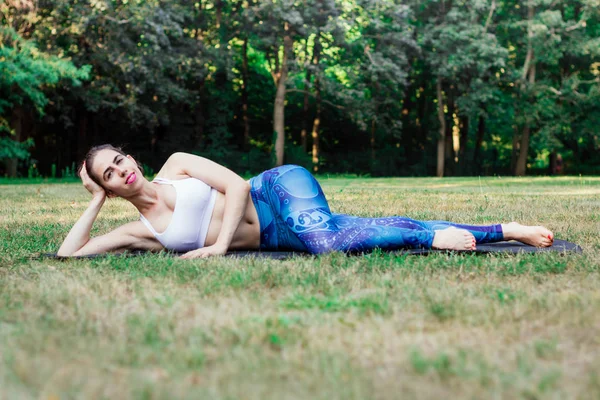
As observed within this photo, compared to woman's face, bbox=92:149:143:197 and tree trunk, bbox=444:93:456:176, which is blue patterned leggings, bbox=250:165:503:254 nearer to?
woman's face, bbox=92:149:143:197

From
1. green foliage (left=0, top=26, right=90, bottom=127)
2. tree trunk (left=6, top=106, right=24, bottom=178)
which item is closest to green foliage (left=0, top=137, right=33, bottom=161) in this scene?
green foliage (left=0, top=26, right=90, bottom=127)

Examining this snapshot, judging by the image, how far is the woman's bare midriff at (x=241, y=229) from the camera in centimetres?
470

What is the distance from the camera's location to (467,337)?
8.09 feet

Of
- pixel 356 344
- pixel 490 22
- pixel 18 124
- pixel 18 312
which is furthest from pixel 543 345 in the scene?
pixel 490 22

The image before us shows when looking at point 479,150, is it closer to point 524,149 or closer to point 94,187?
point 524,149

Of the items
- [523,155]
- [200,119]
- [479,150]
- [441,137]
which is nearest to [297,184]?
[200,119]

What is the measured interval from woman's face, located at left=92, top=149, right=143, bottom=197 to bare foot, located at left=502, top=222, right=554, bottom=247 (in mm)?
2617

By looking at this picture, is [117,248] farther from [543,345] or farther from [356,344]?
[543,345]

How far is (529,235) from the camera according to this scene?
16.0 feet

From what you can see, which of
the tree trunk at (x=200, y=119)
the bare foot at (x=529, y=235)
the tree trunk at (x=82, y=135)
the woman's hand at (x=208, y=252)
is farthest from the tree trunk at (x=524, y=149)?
the woman's hand at (x=208, y=252)

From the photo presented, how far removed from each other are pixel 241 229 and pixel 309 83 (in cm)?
2398

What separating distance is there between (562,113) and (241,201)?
30344 mm

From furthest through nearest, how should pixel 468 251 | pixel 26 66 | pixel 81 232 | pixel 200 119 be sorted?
pixel 200 119
pixel 26 66
pixel 81 232
pixel 468 251

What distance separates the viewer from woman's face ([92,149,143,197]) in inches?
176
